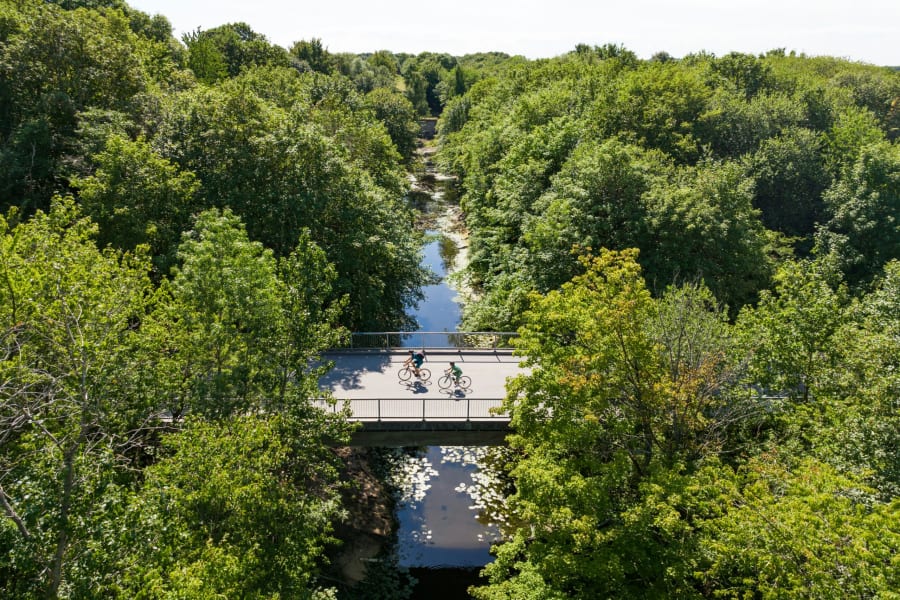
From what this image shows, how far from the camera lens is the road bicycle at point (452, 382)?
23.8 meters

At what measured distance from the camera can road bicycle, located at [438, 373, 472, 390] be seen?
936 inches

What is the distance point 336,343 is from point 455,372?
6484 millimetres

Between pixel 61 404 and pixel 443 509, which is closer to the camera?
pixel 61 404

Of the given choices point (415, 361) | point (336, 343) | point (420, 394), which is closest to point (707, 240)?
point (415, 361)

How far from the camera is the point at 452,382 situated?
23984 millimetres

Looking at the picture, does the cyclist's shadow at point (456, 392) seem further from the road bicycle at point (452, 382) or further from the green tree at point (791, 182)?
the green tree at point (791, 182)

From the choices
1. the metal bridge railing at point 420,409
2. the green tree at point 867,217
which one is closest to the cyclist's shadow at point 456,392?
the metal bridge railing at point 420,409

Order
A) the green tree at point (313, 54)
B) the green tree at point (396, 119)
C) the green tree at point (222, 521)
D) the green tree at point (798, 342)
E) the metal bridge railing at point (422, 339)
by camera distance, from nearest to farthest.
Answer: the green tree at point (222, 521), the green tree at point (798, 342), the metal bridge railing at point (422, 339), the green tree at point (396, 119), the green tree at point (313, 54)

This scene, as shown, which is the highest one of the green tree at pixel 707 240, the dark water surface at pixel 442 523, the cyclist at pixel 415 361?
the green tree at pixel 707 240

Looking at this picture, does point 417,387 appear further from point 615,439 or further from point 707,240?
point 707,240

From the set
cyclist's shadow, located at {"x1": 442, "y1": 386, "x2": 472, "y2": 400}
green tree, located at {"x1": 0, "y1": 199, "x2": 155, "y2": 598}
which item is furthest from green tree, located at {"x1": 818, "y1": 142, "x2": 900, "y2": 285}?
green tree, located at {"x1": 0, "y1": 199, "x2": 155, "y2": 598}

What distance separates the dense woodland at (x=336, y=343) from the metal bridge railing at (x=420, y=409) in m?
3.00

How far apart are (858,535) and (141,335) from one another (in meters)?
17.6

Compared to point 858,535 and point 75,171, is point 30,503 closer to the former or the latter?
point 858,535
